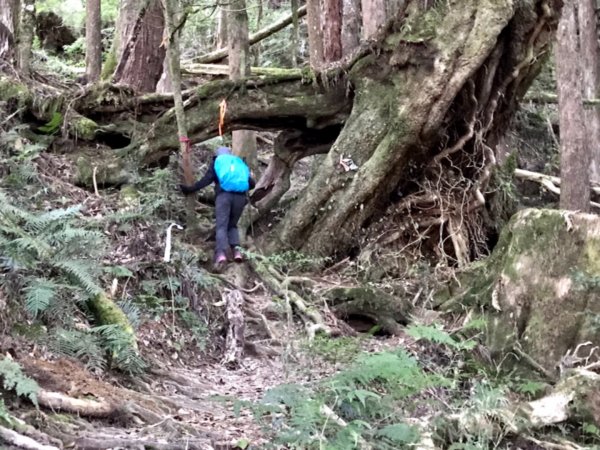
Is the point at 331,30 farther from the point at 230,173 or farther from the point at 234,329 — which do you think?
the point at 234,329

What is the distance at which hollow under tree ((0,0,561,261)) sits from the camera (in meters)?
8.41

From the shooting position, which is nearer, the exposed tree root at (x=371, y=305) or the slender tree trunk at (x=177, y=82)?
the exposed tree root at (x=371, y=305)

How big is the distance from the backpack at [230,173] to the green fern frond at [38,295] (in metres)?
3.65

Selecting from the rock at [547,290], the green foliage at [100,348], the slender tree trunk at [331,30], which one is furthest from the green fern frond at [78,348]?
the slender tree trunk at [331,30]

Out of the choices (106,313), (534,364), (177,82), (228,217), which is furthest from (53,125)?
(534,364)

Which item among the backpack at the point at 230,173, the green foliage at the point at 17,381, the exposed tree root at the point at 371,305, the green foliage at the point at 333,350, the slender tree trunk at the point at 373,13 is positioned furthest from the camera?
the slender tree trunk at the point at 373,13

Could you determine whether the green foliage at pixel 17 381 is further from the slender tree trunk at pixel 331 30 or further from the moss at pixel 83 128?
the slender tree trunk at pixel 331 30

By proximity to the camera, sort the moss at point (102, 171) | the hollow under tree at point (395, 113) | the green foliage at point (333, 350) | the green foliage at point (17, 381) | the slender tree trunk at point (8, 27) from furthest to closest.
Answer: the slender tree trunk at point (8, 27)
the moss at point (102, 171)
the hollow under tree at point (395, 113)
the green foliage at point (333, 350)
the green foliage at point (17, 381)

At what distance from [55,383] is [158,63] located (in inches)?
295

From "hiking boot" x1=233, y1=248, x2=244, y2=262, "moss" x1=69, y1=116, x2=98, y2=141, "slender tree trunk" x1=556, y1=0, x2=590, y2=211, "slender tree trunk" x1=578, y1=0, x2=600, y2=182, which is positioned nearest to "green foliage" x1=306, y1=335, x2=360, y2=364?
"hiking boot" x1=233, y1=248, x2=244, y2=262

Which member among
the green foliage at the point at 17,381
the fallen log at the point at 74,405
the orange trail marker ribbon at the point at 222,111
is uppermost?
the orange trail marker ribbon at the point at 222,111

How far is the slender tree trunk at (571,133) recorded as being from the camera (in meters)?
10.5

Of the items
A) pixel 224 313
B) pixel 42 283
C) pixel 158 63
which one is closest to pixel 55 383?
pixel 42 283

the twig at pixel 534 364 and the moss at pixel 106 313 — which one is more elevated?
the moss at pixel 106 313
